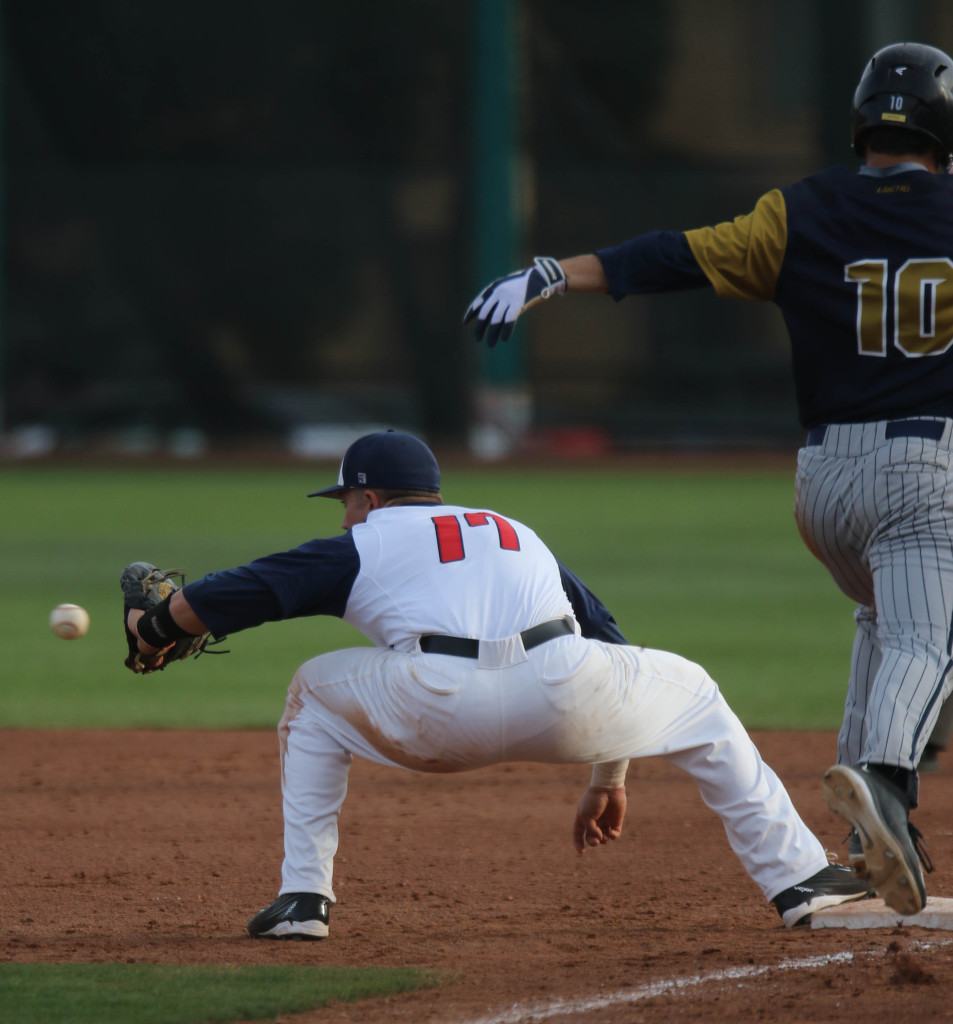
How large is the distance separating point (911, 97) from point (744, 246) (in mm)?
470

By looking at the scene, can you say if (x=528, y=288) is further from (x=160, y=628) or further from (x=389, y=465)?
(x=160, y=628)

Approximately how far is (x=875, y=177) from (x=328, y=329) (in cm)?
1818

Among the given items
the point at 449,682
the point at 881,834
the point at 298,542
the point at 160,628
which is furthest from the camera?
the point at 298,542

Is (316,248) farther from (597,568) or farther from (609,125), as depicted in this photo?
(597,568)

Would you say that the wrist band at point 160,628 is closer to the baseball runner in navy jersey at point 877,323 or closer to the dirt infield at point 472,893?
the dirt infield at point 472,893

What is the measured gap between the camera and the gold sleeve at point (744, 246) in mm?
3143

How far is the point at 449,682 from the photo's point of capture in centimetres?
301

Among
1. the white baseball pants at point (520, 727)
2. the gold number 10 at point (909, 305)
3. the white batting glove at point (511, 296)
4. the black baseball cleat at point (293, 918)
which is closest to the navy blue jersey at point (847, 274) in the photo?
the gold number 10 at point (909, 305)

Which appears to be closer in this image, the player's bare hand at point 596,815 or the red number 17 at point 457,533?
the red number 17 at point 457,533

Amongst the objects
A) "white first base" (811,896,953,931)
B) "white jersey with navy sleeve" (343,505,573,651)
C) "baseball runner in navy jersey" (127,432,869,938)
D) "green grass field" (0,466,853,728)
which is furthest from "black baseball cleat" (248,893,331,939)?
A: "green grass field" (0,466,853,728)

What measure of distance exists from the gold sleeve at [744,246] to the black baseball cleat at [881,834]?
103cm

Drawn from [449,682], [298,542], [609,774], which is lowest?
[298,542]

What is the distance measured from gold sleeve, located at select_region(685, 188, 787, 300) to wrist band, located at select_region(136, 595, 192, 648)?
133 centimetres

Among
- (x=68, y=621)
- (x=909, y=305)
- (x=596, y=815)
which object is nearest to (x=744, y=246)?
(x=909, y=305)
